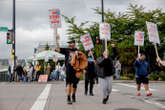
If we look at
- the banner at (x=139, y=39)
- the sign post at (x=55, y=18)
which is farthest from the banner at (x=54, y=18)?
the banner at (x=139, y=39)

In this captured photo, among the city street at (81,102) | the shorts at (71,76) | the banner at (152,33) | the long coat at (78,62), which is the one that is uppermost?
the banner at (152,33)

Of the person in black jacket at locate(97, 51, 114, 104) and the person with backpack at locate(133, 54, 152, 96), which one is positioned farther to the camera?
the person with backpack at locate(133, 54, 152, 96)

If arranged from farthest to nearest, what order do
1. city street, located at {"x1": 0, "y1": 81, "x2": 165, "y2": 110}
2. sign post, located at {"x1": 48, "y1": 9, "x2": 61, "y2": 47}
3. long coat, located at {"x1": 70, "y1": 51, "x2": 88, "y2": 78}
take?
sign post, located at {"x1": 48, "y1": 9, "x2": 61, "y2": 47} < long coat, located at {"x1": 70, "y1": 51, "x2": 88, "y2": 78} < city street, located at {"x1": 0, "y1": 81, "x2": 165, "y2": 110}

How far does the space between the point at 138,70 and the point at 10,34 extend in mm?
16966

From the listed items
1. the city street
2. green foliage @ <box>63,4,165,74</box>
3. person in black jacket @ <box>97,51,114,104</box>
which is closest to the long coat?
person in black jacket @ <box>97,51,114,104</box>

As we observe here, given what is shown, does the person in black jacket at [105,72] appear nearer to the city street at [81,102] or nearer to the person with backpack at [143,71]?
the city street at [81,102]

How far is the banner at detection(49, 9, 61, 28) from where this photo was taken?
31.8ft

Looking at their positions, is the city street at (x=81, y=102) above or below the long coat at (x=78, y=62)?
below

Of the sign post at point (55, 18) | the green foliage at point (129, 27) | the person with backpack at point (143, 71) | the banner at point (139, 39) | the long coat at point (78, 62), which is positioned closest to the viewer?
the long coat at point (78, 62)

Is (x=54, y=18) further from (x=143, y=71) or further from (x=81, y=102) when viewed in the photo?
(x=143, y=71)

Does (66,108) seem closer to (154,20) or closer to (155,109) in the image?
(155,109)

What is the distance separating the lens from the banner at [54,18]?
31.8 ft

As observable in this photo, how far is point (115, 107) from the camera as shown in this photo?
8.20 metres

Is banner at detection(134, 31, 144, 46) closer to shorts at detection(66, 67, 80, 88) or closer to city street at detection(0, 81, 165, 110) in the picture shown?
city street at detection(0, 81, 165, 110)
